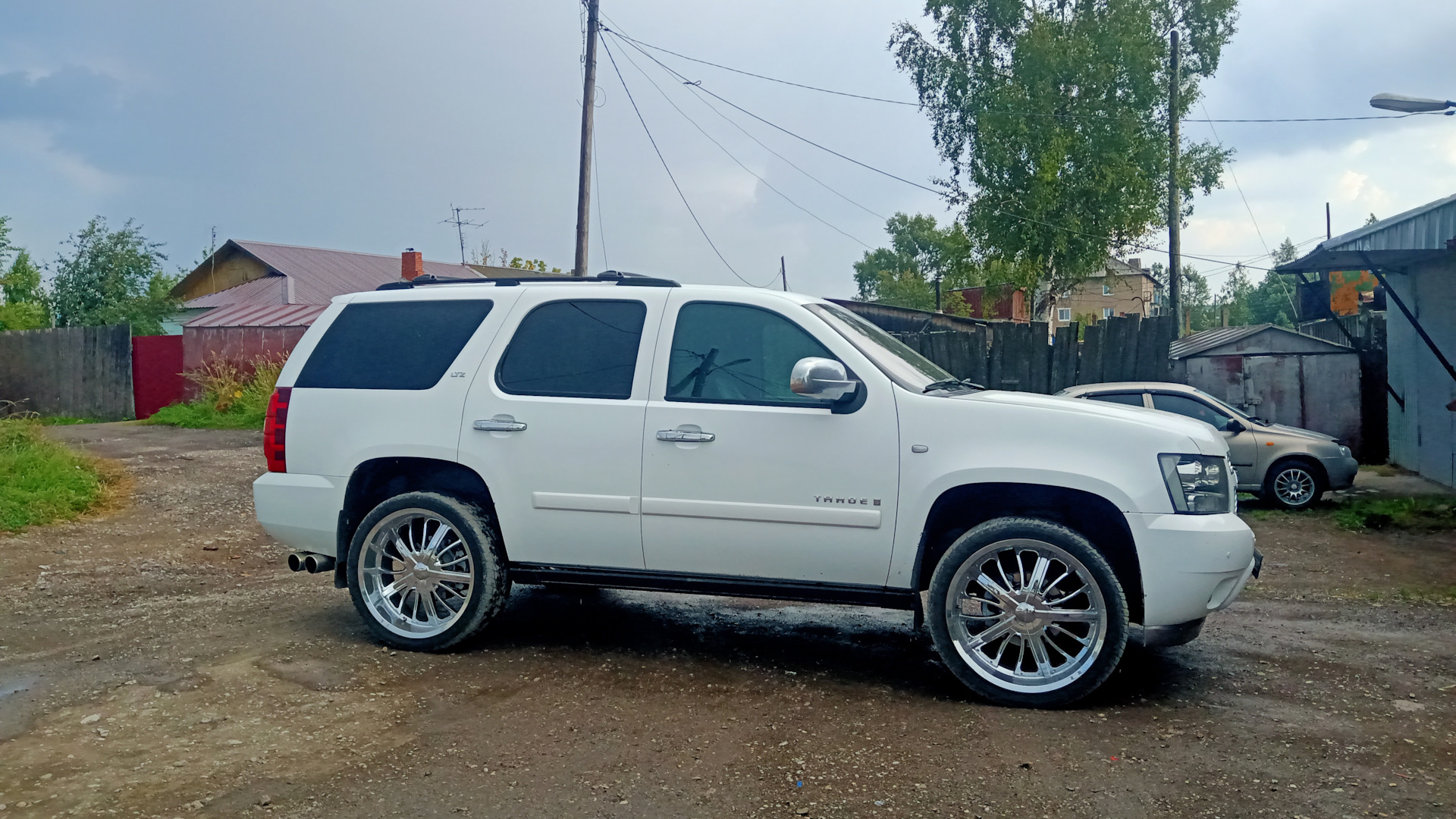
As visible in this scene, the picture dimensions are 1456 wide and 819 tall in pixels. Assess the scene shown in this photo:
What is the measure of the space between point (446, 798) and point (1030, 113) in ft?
95.1

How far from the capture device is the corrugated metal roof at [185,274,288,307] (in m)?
35.3

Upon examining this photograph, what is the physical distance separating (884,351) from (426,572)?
2587 mm

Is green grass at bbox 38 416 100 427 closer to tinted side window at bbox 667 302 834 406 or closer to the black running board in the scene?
the black running board

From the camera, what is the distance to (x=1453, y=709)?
4.53 m

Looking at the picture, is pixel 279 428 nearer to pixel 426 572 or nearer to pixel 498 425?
pixel 426 572

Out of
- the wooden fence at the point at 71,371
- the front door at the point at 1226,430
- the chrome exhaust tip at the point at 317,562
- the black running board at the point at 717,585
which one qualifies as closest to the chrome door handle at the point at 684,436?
the black running board at the point at 717,585

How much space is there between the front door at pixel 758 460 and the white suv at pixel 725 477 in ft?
0.03

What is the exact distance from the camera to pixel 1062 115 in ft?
98.1

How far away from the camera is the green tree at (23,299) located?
37.4 meters

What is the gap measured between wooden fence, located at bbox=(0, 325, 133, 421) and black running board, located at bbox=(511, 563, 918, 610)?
72.2ft

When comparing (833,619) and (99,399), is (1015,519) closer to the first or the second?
(833,619)

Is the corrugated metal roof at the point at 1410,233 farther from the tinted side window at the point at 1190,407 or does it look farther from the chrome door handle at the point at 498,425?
the chrome door handle at the point at 498,425

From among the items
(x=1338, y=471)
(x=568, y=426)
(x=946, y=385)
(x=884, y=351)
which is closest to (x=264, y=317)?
(x=1338, y=471)

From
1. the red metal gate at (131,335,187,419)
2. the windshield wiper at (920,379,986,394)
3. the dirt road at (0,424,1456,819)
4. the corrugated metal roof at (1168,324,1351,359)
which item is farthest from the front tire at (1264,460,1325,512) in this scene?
the red metal gate at (131,335,187,419)
